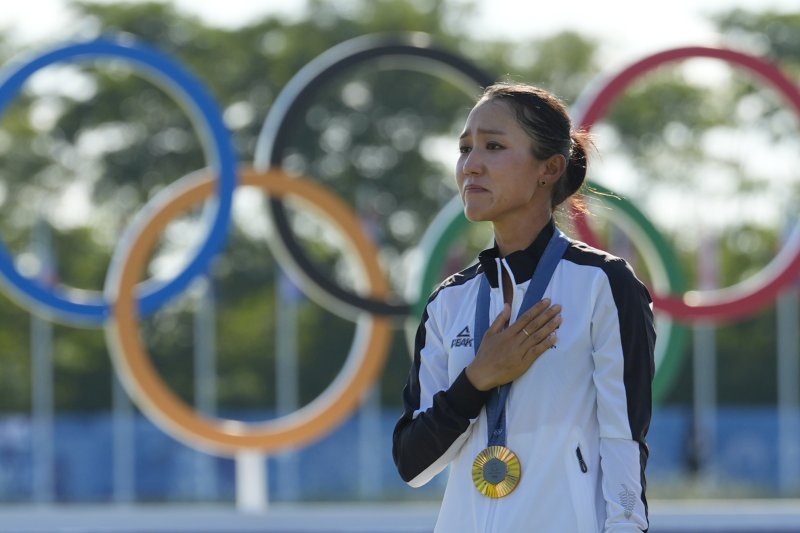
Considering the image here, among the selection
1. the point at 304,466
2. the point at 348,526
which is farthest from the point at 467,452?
the point at 304,466

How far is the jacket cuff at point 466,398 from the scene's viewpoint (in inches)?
136

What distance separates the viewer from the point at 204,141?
1226cm

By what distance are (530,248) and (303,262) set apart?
9.00 meters

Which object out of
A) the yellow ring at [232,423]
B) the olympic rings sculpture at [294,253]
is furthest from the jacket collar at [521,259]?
the yellow ring at [232,423]

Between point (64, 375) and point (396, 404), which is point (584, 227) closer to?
point (396, 404)

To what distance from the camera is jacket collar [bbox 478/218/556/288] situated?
11.6 ft

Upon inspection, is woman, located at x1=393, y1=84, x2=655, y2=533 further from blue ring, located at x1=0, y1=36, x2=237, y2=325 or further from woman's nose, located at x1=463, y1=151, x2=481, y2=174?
blue ring, located at x1=0, y1=36, x2=237, y2=325

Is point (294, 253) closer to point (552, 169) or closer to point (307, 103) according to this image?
point (307, 103)

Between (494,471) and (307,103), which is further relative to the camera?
(307,103)

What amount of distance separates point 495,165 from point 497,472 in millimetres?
675

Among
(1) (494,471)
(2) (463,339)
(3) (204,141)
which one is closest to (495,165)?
(2) (463,339)

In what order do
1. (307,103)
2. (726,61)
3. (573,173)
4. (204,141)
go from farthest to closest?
(726,61) < (307,103) < (204,141) < (573,173)

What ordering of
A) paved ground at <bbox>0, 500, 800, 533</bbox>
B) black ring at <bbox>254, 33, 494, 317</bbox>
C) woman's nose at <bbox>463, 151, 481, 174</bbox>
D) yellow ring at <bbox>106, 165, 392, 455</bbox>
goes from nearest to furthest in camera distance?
woman's nose at <bbox>463, 151, 481, 174</bbox>
paved ground at <bbox>0, 500, 800, 533</bbox>
yellow ring at <bbox>106, 165, 392, 455</bbox>
black ring at <bbox>254, 33, 494, 317</bbox>

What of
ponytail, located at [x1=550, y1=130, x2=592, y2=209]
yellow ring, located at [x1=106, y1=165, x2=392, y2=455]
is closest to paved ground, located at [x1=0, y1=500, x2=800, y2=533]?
yellow ring, located at [x1=106, y1=165, x2=392, y2=455]
